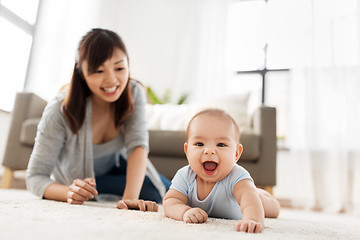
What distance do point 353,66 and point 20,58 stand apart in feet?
10.7

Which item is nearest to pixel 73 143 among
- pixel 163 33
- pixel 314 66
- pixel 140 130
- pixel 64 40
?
pixel 140 130

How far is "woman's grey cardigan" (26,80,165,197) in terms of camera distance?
3.55 feet

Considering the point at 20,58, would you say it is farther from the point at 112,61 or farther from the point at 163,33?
the point at 112,61

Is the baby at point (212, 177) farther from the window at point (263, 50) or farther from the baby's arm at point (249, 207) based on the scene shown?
the window at point (263, 50)

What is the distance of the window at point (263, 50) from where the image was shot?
3.26 metres

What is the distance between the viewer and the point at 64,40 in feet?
11.8

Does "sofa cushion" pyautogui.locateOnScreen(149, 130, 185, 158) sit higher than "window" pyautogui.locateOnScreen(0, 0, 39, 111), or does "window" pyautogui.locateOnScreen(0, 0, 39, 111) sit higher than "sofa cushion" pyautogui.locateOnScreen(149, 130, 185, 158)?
"window" pyautogui.locateOnScreen(0, 0, 39, 111)

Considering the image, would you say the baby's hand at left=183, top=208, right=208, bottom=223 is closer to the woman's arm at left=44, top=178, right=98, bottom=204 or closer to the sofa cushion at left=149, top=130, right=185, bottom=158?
the woman's arm at left=44, top=178, right=98, bottom=204

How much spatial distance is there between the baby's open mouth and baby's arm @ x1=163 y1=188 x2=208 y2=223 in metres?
0.10

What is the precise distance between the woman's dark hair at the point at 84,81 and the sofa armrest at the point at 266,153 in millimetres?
907

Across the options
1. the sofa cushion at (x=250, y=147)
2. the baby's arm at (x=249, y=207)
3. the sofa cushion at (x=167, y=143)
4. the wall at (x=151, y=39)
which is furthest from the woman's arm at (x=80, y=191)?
the wall at (x=151, y=39)

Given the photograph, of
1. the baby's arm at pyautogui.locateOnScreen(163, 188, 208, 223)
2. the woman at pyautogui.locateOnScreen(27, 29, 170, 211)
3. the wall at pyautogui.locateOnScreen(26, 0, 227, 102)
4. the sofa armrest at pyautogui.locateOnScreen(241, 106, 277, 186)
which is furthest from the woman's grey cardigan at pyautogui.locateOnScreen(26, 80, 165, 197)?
the wall at pyautogui.locateOnScreen(26, 0, 227, 102)

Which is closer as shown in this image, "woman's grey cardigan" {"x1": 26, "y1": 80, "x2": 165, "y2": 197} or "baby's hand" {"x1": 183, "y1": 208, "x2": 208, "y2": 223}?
"baby's hand" {"x1": 183, "y1": 208, "x2": 208, "y2": 223}

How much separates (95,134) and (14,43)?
2.44 metres
